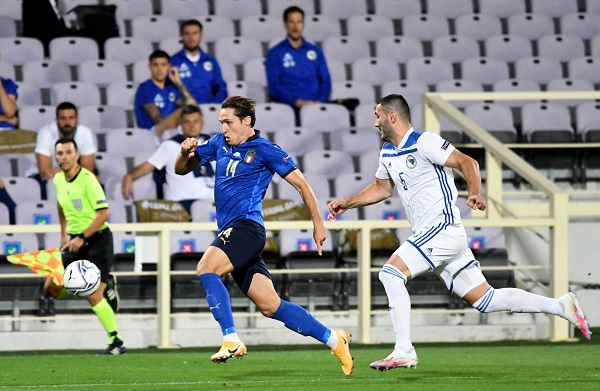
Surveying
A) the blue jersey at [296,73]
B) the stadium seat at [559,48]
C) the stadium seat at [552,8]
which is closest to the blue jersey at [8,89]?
the blue jersey at [296,73]

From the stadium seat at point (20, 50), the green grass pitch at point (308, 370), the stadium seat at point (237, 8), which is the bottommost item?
the green grass pitch at point (308, 370)

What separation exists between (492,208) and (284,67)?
10.0 ft

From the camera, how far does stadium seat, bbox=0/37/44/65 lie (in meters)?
14.6

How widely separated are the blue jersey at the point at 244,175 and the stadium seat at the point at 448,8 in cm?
902

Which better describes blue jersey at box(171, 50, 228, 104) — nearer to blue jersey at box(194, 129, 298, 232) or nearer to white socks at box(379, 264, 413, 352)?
blue jersey at box(194, 129, 298, 232)

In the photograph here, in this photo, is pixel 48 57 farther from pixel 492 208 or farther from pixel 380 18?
pixel 492 208

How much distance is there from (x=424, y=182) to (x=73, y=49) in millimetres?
7870

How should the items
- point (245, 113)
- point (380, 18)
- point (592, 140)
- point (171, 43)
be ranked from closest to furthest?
point (245, 113)
point (592, 140)
point (171, 43)
point (380, 18)

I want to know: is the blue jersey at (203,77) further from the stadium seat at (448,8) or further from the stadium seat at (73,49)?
the stadium seat at (448,8)

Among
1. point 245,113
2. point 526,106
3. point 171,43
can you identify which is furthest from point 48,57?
point 245,113

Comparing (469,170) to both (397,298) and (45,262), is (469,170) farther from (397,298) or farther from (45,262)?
(45,262)

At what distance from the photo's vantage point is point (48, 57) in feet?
49.1

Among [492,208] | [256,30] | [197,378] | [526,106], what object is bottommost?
[197,378]

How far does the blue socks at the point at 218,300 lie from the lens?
294 inches
